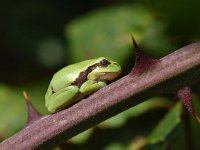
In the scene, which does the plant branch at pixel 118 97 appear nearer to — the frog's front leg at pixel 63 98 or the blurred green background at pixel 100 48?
the blurred green background at pixel 100 48

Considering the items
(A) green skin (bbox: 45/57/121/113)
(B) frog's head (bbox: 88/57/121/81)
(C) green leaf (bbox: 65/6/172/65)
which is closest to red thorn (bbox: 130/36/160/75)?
(A) green skin (bbox: 45/57/121/113)

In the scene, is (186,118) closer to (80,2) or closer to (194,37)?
(194,37)

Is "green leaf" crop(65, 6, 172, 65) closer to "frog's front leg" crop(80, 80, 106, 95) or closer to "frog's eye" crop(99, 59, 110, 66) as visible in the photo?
"frog's eye" crop(99, 59, 110, 66)

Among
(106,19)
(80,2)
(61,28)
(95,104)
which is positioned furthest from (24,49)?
(95,104)

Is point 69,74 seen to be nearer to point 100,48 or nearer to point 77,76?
point 77,76

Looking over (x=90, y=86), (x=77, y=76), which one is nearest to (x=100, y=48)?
(x=77, y=76)

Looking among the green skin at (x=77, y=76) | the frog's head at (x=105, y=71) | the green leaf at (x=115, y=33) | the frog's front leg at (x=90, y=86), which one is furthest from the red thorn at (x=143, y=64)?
the green leaf at (x=115, y=33)
